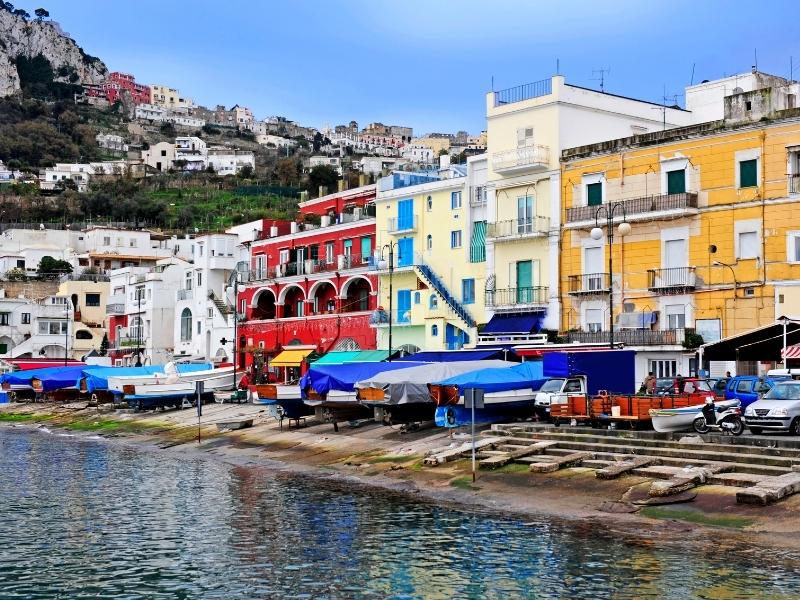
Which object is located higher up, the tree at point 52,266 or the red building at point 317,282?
the tree at point 52,266

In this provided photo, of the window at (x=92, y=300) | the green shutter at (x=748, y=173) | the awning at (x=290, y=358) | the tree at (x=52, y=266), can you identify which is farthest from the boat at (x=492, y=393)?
the tree at (x=52, y=266)

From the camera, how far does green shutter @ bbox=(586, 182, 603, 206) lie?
55.5 meters

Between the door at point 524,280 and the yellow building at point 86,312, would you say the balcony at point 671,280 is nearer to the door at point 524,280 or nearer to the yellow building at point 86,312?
the door at point 524,280

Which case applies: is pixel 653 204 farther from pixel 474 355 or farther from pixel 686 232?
pixel 474 355

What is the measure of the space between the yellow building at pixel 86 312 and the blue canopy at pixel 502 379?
254 ft

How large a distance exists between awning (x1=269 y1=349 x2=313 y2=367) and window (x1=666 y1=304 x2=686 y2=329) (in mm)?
29950

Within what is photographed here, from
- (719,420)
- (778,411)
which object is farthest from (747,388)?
(778,411)

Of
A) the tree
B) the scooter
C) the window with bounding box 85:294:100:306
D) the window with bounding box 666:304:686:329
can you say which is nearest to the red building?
the window with bounding box 666:304:686:329

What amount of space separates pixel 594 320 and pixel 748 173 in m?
11.3

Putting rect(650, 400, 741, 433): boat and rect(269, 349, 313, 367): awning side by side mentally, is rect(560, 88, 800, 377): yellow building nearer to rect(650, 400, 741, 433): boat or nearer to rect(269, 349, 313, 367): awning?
rect(650, 400, 741, 433): boat

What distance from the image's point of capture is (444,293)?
66.1 meters

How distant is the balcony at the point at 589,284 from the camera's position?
54.8 metres

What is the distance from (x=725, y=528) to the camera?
82.3ft

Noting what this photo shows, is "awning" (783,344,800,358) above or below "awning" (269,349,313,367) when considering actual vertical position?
above
